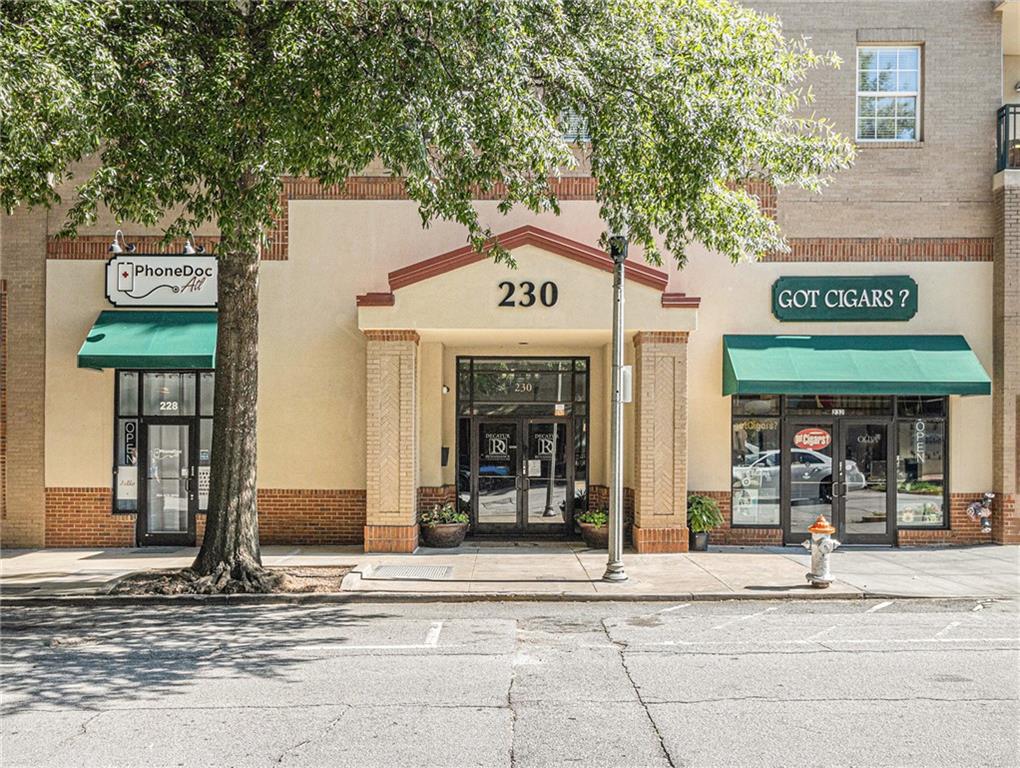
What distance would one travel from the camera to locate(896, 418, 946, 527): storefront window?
1534 centimetres

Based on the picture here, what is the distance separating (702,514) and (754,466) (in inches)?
58.0

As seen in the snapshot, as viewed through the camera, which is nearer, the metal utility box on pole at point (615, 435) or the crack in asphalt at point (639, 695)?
the crack in asphalt at point (639, 695)

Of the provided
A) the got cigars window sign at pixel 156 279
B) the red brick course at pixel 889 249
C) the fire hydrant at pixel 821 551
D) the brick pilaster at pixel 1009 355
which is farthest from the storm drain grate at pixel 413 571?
the brick pilaster at pixel 1009 355

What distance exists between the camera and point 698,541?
14547mm

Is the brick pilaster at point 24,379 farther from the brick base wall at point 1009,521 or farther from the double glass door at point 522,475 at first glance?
the brick base wall at point 1009,521

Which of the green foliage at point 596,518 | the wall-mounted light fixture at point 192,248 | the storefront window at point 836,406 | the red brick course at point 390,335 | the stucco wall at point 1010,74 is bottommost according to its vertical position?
the green foliage at point 596,518

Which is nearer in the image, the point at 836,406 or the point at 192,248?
the point at 192,248

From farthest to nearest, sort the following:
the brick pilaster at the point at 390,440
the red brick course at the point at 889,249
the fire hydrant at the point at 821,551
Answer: the red brick course at the point at 889,249, the brick pilaster at the point at 390,440, the fire hydrant at the point at 821,551

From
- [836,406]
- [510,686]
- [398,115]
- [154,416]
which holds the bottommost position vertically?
[510,686]

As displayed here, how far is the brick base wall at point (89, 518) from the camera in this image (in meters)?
15.0

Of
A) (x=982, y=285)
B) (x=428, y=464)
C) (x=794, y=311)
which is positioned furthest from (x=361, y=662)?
(x=982, y=285)

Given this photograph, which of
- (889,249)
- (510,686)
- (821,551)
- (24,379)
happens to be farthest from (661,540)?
(24,379)

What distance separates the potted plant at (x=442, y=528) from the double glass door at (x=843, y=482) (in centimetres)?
549

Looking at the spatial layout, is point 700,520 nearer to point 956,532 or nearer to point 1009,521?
point 956,532
